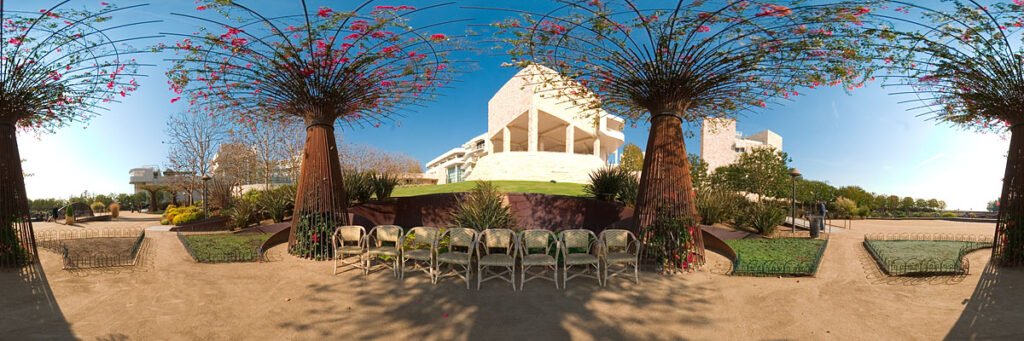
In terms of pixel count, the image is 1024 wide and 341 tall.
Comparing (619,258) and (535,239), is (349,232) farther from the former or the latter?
(619,258)

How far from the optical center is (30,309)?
14.8ft

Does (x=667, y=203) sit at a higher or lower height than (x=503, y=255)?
higher

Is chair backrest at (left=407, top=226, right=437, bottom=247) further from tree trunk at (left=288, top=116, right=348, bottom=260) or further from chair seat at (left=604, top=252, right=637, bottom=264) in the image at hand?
chair seat at (left=604, top=252, right=637, bottom=264)

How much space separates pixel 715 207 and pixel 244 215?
13172 mm

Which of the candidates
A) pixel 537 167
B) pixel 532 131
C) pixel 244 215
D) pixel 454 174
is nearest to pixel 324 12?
pixel 244 215

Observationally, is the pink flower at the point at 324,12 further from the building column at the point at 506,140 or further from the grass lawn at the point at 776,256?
the building column at the point at 506,140

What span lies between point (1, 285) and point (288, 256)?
11.3ft

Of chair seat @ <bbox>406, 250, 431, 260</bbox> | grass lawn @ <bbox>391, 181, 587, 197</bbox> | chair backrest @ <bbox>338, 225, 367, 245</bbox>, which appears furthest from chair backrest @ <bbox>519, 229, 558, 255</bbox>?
grass lawn @ <bbox>391, 181, 587, 197</bbox>

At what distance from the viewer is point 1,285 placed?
5.50m

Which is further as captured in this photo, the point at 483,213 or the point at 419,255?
the point at 483,213

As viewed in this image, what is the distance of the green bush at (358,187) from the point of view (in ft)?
35.2

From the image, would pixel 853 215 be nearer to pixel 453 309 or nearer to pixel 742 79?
pixel 742 79

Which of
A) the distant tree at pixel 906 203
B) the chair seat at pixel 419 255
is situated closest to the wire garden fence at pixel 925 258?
the chair seat at pixel 419 255

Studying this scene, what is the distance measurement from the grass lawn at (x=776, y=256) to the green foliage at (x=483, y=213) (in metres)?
4.02
